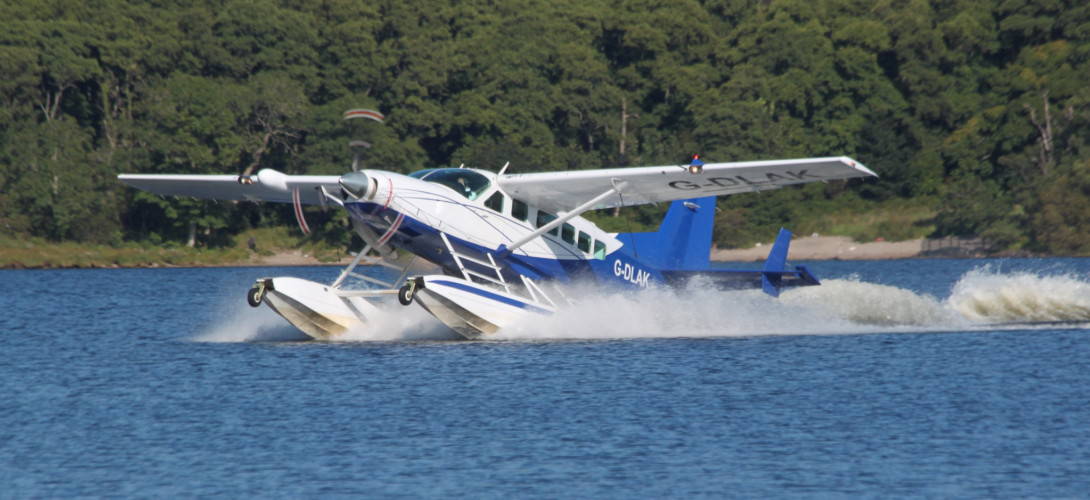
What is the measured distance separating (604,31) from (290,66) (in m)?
15.9

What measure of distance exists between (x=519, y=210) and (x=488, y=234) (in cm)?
88

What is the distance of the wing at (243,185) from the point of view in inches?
704

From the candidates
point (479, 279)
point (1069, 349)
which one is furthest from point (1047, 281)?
point (479, 279)

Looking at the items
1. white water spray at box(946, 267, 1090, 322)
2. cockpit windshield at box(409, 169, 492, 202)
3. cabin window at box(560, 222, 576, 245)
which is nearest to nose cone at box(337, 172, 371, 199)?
cockpit windshield at box(409, 169, 492, 202)

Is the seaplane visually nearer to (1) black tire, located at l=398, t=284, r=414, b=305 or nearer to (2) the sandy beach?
(1) black tire, located at l=398, t=284, r=414, b=305

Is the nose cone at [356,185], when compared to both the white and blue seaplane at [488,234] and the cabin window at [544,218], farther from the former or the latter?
the cabin window at [544,218]

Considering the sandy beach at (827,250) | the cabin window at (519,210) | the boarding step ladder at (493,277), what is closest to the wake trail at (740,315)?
the boarding step ladder at (493,277)

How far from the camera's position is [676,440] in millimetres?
11523

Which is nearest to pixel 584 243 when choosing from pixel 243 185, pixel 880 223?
pixel 243 185

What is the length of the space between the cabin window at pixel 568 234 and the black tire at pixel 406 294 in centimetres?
330

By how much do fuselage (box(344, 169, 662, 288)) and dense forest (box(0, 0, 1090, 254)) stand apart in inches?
1287

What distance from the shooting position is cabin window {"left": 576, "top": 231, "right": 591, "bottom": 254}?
19531 mm

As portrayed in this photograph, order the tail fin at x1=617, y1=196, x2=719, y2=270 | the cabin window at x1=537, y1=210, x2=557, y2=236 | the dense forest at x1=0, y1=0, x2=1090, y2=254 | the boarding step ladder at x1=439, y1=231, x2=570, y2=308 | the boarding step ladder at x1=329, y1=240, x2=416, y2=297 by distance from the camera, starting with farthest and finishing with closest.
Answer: the dense forest at x1=0, y1=0, x2=1090, y2=254 < the tail fin at x1=617, y1=196, x2=719, y2=270 < the cabin window at x1=537, y1=210, x2=557, y2=236 < the boarding step ladder at x1=439, y1=231, x2=570, y2=308 < the boarding step ladder at x1=329, y1=240, x2=416, y2=297

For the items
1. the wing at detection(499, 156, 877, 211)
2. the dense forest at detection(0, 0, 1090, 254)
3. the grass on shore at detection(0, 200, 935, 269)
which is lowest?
the grass on shore at detection(0, 200, 935, 269)
